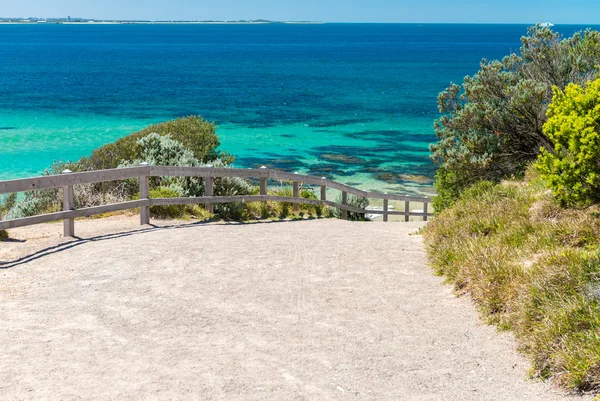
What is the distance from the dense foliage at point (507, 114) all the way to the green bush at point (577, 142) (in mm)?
9951

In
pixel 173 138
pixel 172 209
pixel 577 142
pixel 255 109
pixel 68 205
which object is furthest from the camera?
pixel 255 109

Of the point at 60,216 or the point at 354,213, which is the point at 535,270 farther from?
the point at 354,213

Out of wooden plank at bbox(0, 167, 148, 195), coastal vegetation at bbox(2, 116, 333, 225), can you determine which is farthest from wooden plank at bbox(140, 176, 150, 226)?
coastal vegetation at bbox(2, 116, 333, 225)

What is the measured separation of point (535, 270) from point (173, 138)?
12.8 m

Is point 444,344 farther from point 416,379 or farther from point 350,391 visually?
point 350,391

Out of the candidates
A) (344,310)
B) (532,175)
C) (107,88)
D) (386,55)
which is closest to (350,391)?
(344,310)

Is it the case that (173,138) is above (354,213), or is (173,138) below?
above

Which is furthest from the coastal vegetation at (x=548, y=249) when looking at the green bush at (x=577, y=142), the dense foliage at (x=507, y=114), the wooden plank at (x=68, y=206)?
the wooden plank at (x=68, y=206)

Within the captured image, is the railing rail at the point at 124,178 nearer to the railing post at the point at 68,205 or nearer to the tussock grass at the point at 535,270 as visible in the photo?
the railing post at the point at 68,205

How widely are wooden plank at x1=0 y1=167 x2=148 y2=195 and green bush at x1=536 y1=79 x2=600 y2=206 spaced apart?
22.1ft

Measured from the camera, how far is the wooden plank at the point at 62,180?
962cm

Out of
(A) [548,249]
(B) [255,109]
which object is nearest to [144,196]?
(A) [548,249]

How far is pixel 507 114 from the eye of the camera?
738 inches

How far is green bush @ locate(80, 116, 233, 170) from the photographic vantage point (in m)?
17.7
